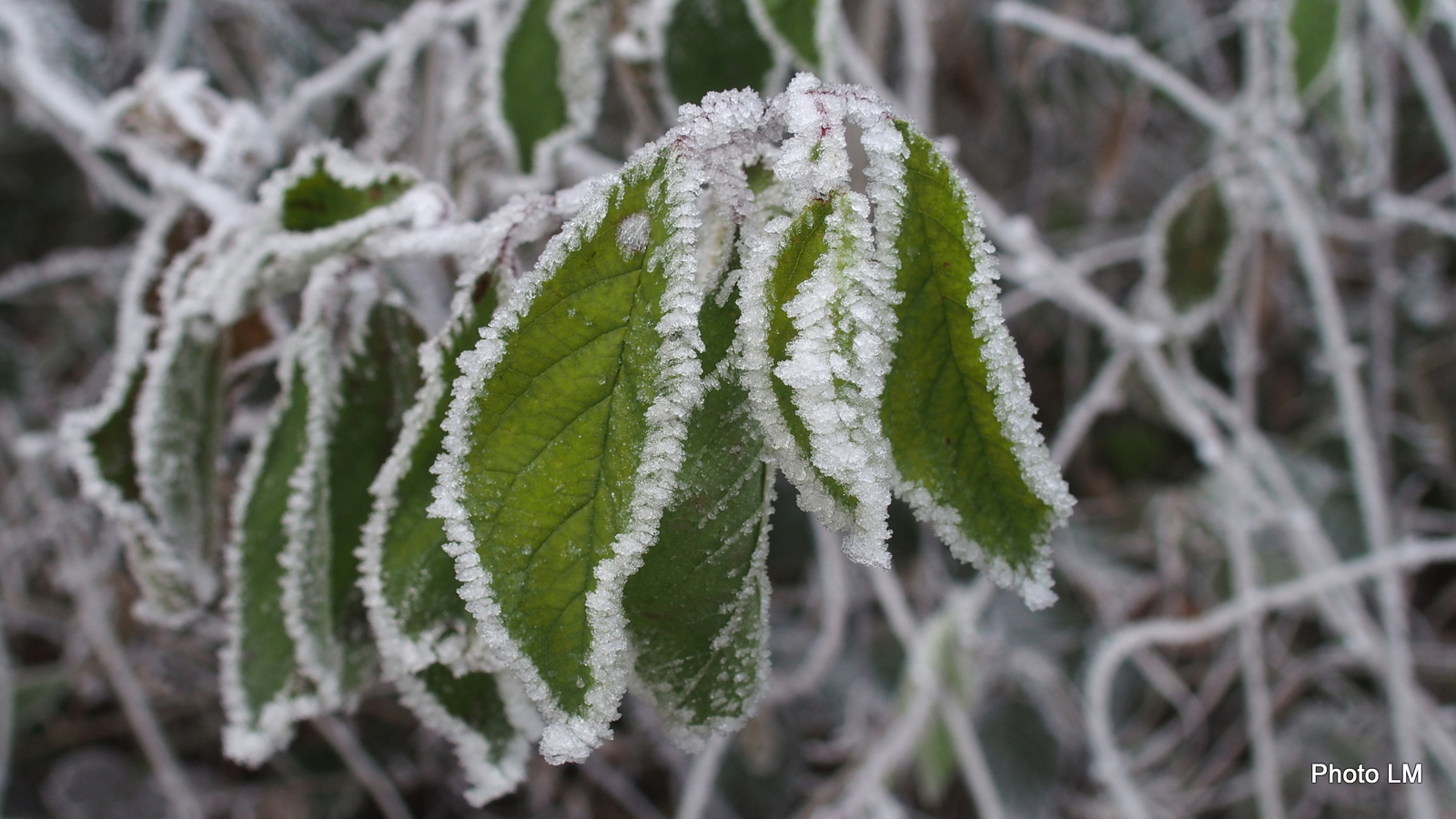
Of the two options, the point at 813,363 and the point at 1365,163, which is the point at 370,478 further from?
the point at 1365,163

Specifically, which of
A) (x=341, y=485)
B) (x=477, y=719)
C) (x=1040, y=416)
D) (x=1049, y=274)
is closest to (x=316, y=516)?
(x=341, y=485)

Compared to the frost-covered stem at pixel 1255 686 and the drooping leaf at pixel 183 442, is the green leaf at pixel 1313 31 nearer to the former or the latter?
the frost-covered stem at pixel 1255 686

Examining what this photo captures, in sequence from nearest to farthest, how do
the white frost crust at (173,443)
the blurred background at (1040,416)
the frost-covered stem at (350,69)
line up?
the white frost crust at (173,443)
the frost-covered stem at (350,69)
the blurred background at (1040,416)

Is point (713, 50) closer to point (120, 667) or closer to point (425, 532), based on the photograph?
point (425, 532)

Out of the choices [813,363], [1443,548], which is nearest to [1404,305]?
[1443,548]

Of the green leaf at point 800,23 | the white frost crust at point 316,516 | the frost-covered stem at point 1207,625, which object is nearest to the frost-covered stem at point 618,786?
the frost-covered stem at point 1207,625
